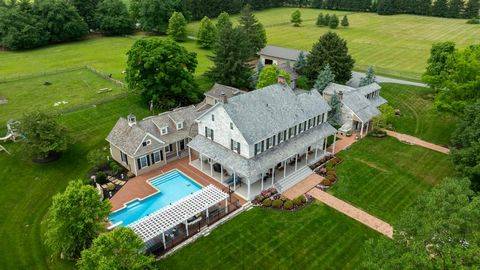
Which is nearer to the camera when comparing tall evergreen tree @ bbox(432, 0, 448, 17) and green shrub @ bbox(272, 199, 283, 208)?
green shrub @ bbox(272, 199, 283, 208)

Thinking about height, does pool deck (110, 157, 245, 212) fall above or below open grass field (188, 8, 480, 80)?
below

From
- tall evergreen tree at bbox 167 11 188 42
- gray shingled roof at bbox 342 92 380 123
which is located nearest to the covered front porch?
gray shingled roof at bbox 342 92 380 123

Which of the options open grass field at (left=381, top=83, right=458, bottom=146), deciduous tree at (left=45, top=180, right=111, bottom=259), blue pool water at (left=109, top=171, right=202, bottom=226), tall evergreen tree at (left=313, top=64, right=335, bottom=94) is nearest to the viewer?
deciduous tree at (left=45, top=180, right=111, bottom=259)

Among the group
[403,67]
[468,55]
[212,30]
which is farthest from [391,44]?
[468,55]

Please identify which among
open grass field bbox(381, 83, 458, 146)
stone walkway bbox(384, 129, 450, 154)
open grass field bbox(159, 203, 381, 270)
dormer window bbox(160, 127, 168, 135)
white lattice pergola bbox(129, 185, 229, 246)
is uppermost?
dormer window bbox(160, 127, 168, 135)

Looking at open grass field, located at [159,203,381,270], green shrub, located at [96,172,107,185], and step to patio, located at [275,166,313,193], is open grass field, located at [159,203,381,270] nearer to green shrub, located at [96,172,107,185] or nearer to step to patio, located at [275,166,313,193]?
step to patio, located at [275,166,313,193]

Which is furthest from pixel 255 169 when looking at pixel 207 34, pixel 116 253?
pixel 207 34

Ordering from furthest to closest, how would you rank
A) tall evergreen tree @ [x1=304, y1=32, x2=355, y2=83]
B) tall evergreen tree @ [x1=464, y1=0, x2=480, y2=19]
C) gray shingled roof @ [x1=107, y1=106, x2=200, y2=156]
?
tall evergreen tree @ [x1=464, y1=0, x2=480, y2=19], tall evergreen tree @ [x1=304, y1=32, x2=355, y2=83], gray shingled roof @ [x1=107, y1=106, x2=200, y2=156]

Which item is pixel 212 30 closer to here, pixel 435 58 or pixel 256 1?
pixel 435 58
